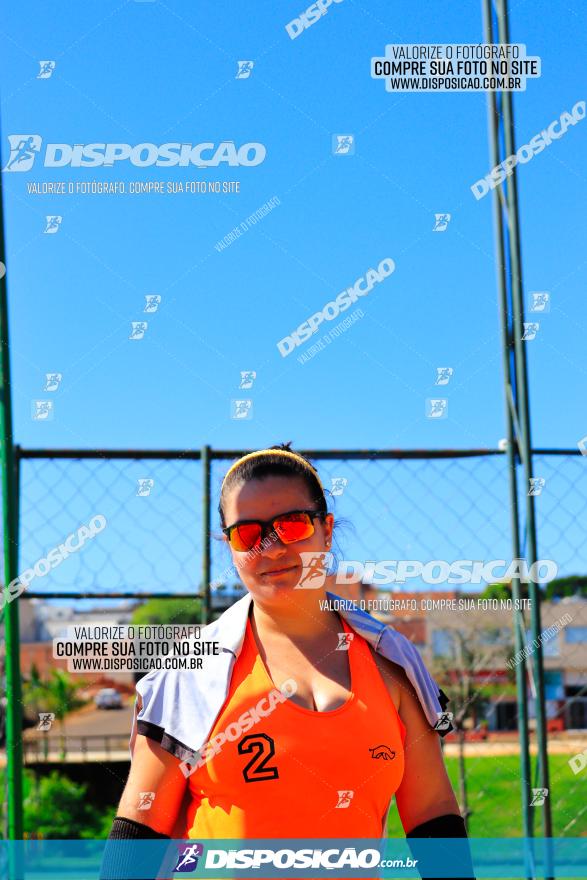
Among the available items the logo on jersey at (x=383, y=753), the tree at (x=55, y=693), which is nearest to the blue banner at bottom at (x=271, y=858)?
the logo on jersey at (x=383, y=753)

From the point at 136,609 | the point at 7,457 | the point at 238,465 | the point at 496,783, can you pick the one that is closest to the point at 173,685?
the point at 238,465

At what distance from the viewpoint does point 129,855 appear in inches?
63.1

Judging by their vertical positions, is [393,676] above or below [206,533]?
below

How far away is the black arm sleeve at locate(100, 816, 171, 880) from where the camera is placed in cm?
160

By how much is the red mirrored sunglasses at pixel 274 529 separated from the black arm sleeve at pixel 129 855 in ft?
1.81

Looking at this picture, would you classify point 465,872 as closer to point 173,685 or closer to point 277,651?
point 277,651

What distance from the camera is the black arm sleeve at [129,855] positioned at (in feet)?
5.24

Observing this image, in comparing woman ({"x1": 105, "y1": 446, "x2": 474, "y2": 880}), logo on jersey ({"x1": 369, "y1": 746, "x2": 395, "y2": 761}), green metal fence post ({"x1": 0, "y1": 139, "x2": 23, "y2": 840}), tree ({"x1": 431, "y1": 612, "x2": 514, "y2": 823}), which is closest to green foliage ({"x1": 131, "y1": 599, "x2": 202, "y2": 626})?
green metal fence post ({"x1": 0, "y1": 139, "x2": 23, "y2": 840})

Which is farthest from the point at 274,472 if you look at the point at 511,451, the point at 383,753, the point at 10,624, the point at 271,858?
the point at 511,451

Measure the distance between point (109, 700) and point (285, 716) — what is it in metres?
4.32

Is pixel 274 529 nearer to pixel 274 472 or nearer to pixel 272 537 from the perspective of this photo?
pixel 272 537

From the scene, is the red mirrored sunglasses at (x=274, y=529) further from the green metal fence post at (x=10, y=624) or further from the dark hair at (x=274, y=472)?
the green metal fence post at (x=10, y=624)

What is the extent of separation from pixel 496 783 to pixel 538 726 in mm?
684

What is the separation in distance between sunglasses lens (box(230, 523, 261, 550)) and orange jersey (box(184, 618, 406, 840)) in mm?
264
